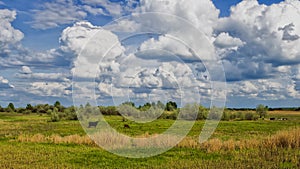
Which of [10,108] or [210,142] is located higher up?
[10,108]

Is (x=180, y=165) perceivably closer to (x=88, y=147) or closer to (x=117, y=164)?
(x=117, y=164)

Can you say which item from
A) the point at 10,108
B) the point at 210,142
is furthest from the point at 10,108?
the point at 210,142

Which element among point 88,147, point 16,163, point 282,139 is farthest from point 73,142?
point 282,139

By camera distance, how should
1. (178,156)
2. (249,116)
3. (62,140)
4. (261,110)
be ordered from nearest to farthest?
(178,156), (62,140), (249,116), (261,110)

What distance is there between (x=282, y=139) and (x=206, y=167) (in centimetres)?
730

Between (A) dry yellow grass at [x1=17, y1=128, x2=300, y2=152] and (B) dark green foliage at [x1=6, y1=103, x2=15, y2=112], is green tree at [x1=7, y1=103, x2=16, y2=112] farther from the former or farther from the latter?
(A) dry yellow grass at [x1=17, y1=128, x2=300, y2=152]

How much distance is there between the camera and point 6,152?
19.0 meters

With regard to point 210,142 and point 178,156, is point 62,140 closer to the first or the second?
point 178,156

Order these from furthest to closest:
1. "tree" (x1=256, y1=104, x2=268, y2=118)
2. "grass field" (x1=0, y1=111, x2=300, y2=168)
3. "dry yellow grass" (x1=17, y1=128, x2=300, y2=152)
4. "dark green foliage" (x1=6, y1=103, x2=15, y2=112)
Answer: "dark green foliage" (x1=6, y1=103, x2=15, y2=112)
"tree" (x1=256, y1=104, x2=268, y2=118)
"dry yellow grass" (x1=17, y1=128, x2=300, y2=152)
"grass field" (x1=0, y1=111, x2=300, y2=168)

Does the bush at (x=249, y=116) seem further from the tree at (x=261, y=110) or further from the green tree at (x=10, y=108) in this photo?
the green tree at (x=10, y=108)

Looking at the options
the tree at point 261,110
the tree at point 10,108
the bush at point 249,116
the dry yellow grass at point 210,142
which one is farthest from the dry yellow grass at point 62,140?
the tree at point 10,108

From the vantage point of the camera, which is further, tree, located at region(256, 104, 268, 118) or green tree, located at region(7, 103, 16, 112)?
green tree, located at region(7, 103, 16, 112)

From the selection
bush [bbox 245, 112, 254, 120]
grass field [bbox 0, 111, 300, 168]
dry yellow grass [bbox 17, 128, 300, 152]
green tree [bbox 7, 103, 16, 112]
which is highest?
green tree [bbox 7, 103, 16, 112]

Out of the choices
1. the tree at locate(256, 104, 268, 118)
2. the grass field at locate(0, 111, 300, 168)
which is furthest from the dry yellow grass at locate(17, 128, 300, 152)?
the tree at locate(256, 104, 268, 118)
